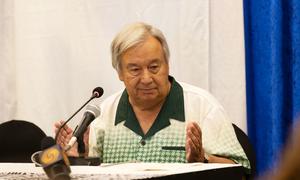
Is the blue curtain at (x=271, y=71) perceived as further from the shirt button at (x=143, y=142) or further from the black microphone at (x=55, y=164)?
the black microphone at (x=55, y=164)

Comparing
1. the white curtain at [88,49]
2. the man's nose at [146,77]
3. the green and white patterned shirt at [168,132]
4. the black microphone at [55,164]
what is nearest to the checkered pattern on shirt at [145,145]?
the green and white patterned shirt at [168,132]

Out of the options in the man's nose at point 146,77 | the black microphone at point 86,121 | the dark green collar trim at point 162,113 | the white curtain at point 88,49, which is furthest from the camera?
the white curtain at point 88,49

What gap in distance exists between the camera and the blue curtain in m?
2.70

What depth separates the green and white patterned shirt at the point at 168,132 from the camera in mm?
2336

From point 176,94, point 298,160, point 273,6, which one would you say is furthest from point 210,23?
point 298,160

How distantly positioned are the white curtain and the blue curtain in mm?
59

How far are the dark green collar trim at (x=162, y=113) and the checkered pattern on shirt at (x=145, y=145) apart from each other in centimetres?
2

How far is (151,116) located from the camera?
2.56 m

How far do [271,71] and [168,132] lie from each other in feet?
2.27

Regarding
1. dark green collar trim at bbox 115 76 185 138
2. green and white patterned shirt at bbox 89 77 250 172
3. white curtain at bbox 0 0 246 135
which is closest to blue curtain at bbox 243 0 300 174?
white curtain at bbox 0 0 246 135

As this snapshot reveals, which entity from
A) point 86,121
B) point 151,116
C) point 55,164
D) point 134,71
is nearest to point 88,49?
point 134,71

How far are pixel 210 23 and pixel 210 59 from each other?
20cm

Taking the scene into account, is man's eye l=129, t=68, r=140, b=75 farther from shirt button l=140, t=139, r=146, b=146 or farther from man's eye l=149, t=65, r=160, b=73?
shirt button l=140, t=139, r=146, b=146

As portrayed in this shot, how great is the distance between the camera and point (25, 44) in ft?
12.0
